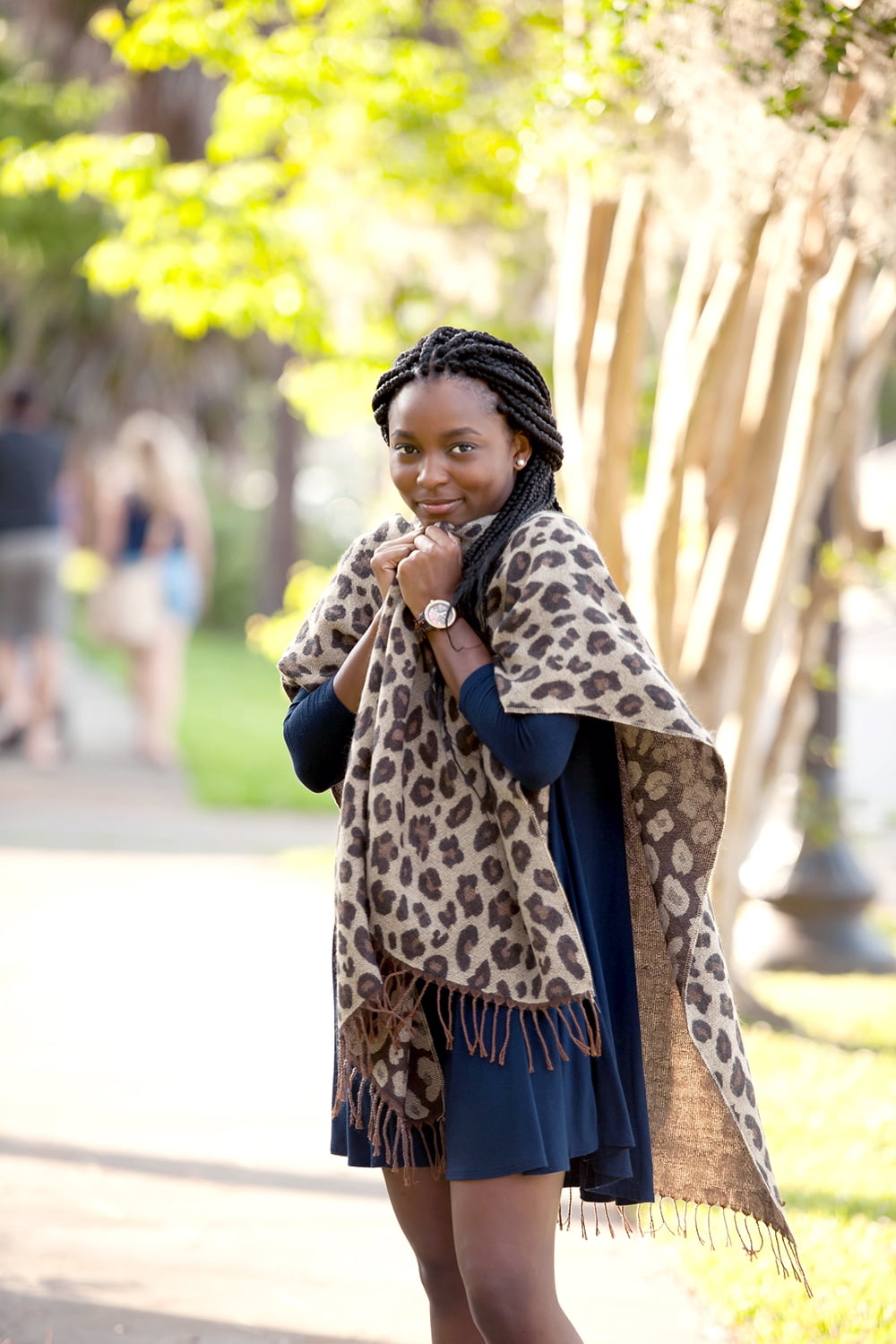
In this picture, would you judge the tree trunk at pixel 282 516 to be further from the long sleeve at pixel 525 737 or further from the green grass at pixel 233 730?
the long sleeve at pixel 525 737

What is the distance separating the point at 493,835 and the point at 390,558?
46 centimetres

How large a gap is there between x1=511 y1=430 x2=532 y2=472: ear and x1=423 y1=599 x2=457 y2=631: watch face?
297 mm

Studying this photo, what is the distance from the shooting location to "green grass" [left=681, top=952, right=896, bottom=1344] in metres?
3.67

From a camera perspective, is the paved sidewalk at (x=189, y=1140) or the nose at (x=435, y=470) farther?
the paved sidewalk at (x=189, y=1140)

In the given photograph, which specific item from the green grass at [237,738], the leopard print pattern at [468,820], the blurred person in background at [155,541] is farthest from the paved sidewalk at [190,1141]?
the blurred person in background at [155,541]

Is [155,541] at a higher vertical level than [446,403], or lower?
higher

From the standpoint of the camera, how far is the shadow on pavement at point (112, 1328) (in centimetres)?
355

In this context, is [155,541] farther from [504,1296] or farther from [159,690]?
[504,1296]

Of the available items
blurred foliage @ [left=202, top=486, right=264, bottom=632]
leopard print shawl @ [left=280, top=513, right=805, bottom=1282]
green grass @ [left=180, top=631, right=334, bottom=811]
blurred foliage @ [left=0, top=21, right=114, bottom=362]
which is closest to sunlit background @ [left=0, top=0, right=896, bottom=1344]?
green grass @ [left=180, top=631, right=334, bottom=811]

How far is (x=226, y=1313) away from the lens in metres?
3.70

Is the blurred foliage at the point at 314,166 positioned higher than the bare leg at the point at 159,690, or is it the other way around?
the blurred foliage at the point at 314,166

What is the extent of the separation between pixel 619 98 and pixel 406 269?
12.9 ft

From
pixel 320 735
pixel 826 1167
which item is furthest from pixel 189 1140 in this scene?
pixel 320 735

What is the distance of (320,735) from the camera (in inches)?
104
